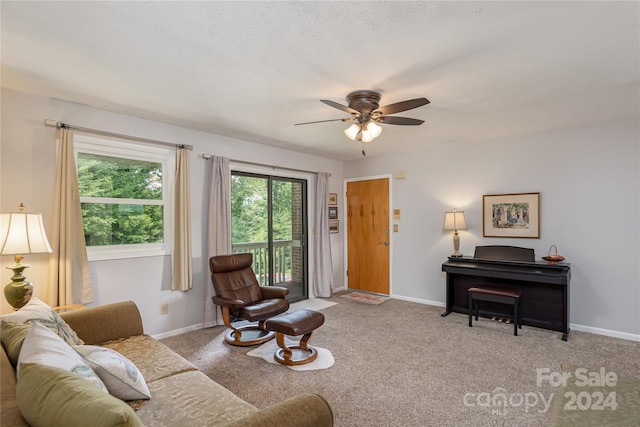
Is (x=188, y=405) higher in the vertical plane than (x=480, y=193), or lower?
lower

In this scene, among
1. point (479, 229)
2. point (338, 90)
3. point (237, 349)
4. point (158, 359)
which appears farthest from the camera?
point (479, 229)

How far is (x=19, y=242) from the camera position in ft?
7.86

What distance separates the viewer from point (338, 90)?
285 centimetres

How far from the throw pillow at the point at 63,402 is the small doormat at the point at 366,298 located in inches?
182

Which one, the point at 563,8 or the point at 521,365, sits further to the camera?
the point at 521,365

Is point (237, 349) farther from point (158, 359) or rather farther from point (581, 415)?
point (581, 415)

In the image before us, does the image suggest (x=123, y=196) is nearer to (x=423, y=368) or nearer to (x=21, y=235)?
(x=21, y=235)

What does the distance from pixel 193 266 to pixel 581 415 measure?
3.85 m

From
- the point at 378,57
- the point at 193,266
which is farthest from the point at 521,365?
the point at 193,266

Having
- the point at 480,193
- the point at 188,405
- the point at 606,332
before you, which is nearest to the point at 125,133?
the point at 188,405

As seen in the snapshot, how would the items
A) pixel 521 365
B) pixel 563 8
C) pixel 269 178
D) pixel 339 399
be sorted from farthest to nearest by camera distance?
pixel 269 178 < pixel 521 365 < pixel 339 399 < pixel 563 8

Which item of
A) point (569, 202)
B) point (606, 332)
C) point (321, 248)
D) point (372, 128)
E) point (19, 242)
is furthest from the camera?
point (321, 248)

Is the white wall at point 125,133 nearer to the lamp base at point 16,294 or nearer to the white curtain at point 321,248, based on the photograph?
the lamp base at point 16,294

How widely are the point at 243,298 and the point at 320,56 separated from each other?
2753 mm
